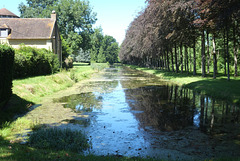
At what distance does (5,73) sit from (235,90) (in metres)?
13.8

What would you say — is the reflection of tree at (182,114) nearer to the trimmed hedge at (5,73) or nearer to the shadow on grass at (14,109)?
the shadow on grass at (14,109)

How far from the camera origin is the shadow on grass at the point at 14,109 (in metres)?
9.73

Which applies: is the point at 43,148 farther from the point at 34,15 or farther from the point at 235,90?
the point at 34,15

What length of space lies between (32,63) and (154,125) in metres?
17.4

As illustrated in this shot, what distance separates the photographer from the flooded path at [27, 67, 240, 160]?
260 inches

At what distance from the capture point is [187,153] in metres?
6.34

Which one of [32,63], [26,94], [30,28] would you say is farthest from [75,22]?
[26,94]

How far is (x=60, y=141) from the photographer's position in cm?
674

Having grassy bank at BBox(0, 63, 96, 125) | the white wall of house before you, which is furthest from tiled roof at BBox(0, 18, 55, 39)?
grassy bank at BBox(0, 63, 96, 125)

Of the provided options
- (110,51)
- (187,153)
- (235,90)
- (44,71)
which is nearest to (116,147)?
(187,153)

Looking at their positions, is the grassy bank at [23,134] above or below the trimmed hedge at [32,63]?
below

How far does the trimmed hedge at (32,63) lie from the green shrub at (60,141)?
14123 millimetres

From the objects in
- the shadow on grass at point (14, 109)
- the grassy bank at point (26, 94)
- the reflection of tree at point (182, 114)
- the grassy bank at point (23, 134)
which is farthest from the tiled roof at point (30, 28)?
the reflection of tree at point (182, 114)

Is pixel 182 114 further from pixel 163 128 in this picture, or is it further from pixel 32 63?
pixel 32 63
